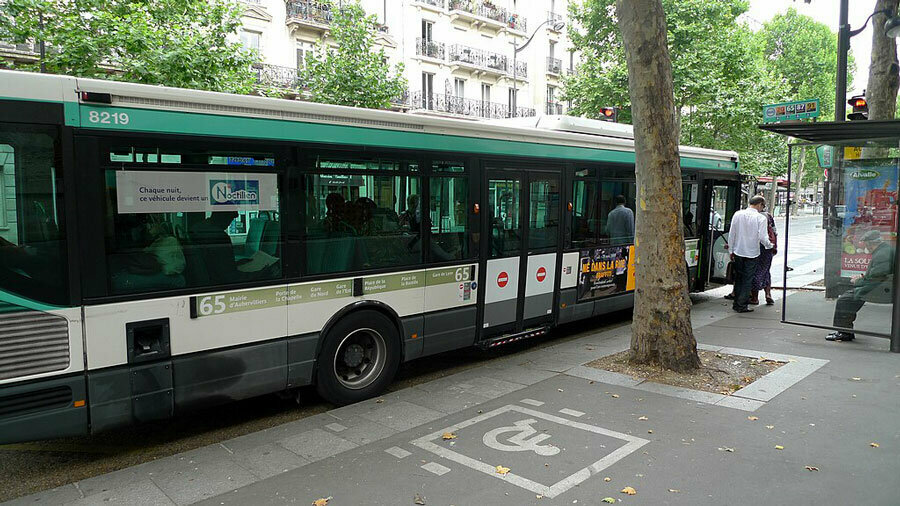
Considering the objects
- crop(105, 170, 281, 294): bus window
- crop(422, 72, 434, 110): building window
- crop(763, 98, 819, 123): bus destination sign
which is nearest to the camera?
crop(105, 170, 281, 294): bus window

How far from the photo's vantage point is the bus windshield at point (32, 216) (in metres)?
4.05

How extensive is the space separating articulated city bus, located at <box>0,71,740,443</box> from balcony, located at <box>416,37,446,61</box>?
87.9 ft

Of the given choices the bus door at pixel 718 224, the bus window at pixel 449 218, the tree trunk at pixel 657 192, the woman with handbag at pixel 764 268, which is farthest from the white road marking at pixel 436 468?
the bus door at pixel 718 224

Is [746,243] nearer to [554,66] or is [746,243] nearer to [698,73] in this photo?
[698,73]

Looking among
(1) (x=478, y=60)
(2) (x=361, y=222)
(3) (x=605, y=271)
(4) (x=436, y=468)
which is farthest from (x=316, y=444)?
(1) (x=478, y=60)

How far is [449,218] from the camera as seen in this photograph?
6.86 m

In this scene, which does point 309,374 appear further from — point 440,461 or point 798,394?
point 798,394

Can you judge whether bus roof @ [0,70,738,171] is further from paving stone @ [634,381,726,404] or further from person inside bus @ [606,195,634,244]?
paving stone @ [634,381,726,404]

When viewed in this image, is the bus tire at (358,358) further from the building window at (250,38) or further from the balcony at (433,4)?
the balcony at (433,4)

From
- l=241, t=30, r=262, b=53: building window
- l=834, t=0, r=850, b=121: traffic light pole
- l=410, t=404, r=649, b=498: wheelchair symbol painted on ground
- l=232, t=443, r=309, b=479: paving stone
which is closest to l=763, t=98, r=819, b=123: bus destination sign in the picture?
l=834, t=0, r=850, b=121: traffic light pole

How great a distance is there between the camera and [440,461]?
449cm

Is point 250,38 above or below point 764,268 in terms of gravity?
above

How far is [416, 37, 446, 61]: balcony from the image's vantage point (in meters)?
32.8

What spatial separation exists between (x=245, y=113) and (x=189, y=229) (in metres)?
1.11
